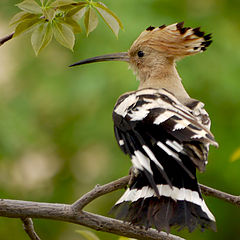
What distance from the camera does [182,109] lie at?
8.68ft

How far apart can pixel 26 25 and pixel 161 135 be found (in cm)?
67

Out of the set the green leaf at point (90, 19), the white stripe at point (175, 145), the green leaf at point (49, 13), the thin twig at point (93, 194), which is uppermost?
the green leaf at point (49, 13)

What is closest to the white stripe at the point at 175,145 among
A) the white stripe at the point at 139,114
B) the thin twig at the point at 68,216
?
the white stripe at the point at 139,114

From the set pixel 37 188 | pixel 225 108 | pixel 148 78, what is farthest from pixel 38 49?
pixel 37 188

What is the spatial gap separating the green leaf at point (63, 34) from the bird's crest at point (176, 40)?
3.72ft

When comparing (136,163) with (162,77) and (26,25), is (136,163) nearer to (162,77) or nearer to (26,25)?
(26,25)

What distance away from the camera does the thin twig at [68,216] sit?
7.50 feet

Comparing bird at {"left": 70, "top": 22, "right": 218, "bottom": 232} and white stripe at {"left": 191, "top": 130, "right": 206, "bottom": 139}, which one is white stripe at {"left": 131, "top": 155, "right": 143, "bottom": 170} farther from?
white stripe at {"left": 191, "top": 130, "right": 206, "bottom": 139}

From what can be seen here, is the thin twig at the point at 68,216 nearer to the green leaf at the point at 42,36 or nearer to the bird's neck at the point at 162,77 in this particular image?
the green leaf at the point at 42,36

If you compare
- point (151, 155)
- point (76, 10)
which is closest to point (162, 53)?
point (151, 155)

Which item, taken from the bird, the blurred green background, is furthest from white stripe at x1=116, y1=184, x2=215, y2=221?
the blurred green background

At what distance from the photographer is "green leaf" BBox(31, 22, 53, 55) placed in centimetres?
216

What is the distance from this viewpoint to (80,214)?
2340 millimetres

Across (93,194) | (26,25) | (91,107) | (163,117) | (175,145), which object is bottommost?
(93,194)
